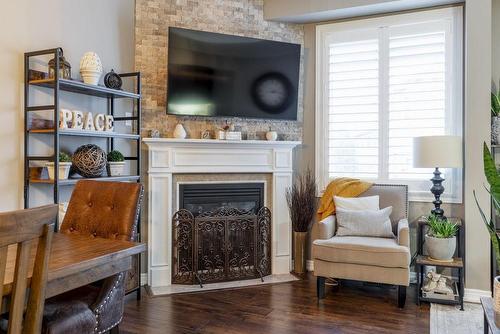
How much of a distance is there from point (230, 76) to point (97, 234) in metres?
2.24

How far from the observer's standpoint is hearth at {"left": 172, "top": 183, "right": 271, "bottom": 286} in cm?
387

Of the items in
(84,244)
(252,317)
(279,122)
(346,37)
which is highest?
(346,37)

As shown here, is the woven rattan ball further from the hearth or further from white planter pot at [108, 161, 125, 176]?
the hearth

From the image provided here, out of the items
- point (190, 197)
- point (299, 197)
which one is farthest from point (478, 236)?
point (190, 197)

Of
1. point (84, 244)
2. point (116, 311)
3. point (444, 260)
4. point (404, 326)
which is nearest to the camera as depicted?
point (84, 244)

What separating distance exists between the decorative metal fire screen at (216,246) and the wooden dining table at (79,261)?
5.90 ft

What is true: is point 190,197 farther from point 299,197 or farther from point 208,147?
point 299,197

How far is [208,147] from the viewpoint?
13.0ft

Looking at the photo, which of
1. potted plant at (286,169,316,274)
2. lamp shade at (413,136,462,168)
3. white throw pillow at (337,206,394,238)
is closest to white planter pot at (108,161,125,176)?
potted plant at (286,169,316,274)

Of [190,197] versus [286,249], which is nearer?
[190,197]

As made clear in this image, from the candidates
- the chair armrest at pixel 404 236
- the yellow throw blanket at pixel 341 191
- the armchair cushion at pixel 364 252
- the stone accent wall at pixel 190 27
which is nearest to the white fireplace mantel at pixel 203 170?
the stone accent wall at pixel 190 27

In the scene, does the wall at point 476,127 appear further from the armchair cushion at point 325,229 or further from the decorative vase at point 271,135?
the decorative vase at point 271,135

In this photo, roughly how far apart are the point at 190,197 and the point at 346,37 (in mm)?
2316

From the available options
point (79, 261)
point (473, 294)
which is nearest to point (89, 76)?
point (79, 261)
